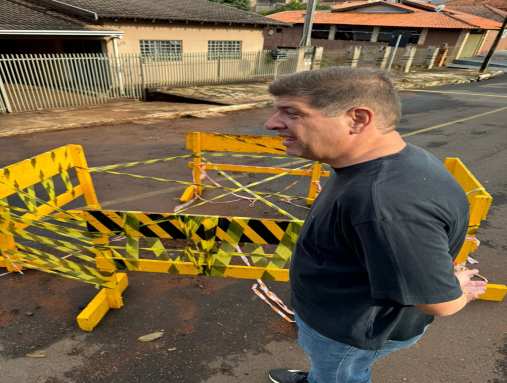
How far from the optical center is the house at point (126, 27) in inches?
540

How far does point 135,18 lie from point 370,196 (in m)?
17.5

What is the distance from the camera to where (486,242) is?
4586 mm

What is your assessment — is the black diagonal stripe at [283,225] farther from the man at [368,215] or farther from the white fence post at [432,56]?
the white fence post at [432,56]

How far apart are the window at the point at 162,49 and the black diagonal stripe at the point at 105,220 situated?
1563 cm

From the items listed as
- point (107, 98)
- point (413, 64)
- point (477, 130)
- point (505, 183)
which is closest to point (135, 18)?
point (107, 98)

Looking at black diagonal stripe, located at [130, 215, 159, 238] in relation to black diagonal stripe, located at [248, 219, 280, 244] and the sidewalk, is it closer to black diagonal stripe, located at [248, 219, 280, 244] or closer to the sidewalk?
black diagonal stripe, located at [248, 219, 280, 244]

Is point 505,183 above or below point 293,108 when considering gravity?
below

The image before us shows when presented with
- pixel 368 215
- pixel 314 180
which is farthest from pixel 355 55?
pixel 368 215

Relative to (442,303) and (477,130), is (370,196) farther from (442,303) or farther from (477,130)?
(477,130)

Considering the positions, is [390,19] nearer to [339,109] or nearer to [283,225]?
[283,225]

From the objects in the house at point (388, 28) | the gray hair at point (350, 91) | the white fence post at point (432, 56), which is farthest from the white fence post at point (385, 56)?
the gray hair at point (350, 91)

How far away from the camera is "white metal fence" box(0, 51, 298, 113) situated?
11344 millimetres

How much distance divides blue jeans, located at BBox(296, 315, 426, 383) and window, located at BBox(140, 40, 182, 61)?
1715 cm

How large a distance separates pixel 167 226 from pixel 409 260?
202 cm
